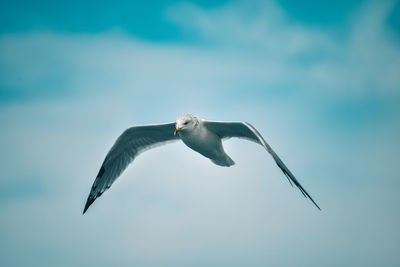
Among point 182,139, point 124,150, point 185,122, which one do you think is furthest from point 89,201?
point 185,122

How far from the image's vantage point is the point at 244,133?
→ 742cm

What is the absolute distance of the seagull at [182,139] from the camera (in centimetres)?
696

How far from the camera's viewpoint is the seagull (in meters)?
6.96

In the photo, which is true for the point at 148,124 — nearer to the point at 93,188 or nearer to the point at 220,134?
the point at 220,134

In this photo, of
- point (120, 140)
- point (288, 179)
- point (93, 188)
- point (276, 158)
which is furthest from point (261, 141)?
point (93, 188)

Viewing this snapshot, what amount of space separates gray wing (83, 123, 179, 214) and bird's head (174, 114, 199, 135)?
46.0 inches

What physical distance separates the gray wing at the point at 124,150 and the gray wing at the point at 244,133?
112cm

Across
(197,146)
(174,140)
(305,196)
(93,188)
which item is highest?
(174,140)

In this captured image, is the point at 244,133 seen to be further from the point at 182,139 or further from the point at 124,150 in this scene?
the point at 124,150

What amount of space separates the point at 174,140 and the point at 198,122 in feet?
4.97

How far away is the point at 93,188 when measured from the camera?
8906 mm

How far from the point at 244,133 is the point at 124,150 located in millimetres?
2847

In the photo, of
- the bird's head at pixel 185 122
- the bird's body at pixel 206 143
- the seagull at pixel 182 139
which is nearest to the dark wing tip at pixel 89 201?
the seagull at pixel 182 139

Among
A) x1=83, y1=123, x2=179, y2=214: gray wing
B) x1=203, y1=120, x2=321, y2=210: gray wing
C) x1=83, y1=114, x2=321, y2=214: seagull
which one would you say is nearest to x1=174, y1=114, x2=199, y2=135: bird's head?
x1=83, y1=114, x2=321, y2=214: seagull
